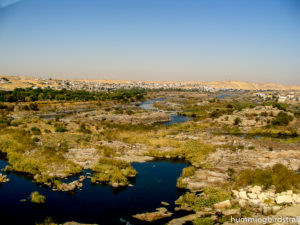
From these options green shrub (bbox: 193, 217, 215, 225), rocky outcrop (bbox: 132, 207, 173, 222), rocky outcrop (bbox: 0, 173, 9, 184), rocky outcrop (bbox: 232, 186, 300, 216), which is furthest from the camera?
rocky outcrop (bbox: 0, 173, 9, 184)

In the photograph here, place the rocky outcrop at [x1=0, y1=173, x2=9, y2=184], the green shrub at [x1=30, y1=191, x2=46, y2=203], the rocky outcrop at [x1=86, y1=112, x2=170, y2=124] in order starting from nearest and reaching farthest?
the green shrub at [x1=30, y1=191, x2=46, y2=203]
the rocky outcrop at [x1=0, y1=173, x2=9, y2=184]
the rocky outcrop at [x1=86, y1=112, x2=170, y2=124]

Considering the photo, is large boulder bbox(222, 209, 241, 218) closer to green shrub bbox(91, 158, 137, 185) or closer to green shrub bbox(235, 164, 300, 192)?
green shrub bbox(235, 164, 300, 192)

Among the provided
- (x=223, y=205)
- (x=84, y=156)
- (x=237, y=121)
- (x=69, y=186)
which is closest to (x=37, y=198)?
(x=69, y=186)

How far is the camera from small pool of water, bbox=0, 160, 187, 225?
10869 mm

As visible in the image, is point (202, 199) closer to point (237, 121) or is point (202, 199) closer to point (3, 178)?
point (3, 178)

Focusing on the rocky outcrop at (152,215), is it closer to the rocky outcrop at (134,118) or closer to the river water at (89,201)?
the river water at (89,201)

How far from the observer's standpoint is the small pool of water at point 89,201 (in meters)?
10.9

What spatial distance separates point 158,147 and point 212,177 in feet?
25.0

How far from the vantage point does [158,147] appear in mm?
21828

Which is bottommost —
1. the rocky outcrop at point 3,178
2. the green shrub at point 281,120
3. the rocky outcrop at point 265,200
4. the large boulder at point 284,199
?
the rocky outcrop at point 3,178

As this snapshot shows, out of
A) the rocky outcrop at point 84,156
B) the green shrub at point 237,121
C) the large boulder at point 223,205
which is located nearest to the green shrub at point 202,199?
the large boulder at point 223,205

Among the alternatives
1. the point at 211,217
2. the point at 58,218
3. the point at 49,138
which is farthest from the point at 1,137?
A: the point at 211,217

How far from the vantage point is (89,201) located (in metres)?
12.3

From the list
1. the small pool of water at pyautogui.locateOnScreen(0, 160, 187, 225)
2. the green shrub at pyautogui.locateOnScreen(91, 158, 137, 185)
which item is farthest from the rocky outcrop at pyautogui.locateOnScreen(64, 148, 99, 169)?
the small pool of water at pyautogui.locateOnScreen(0, 160, 187, 225)
